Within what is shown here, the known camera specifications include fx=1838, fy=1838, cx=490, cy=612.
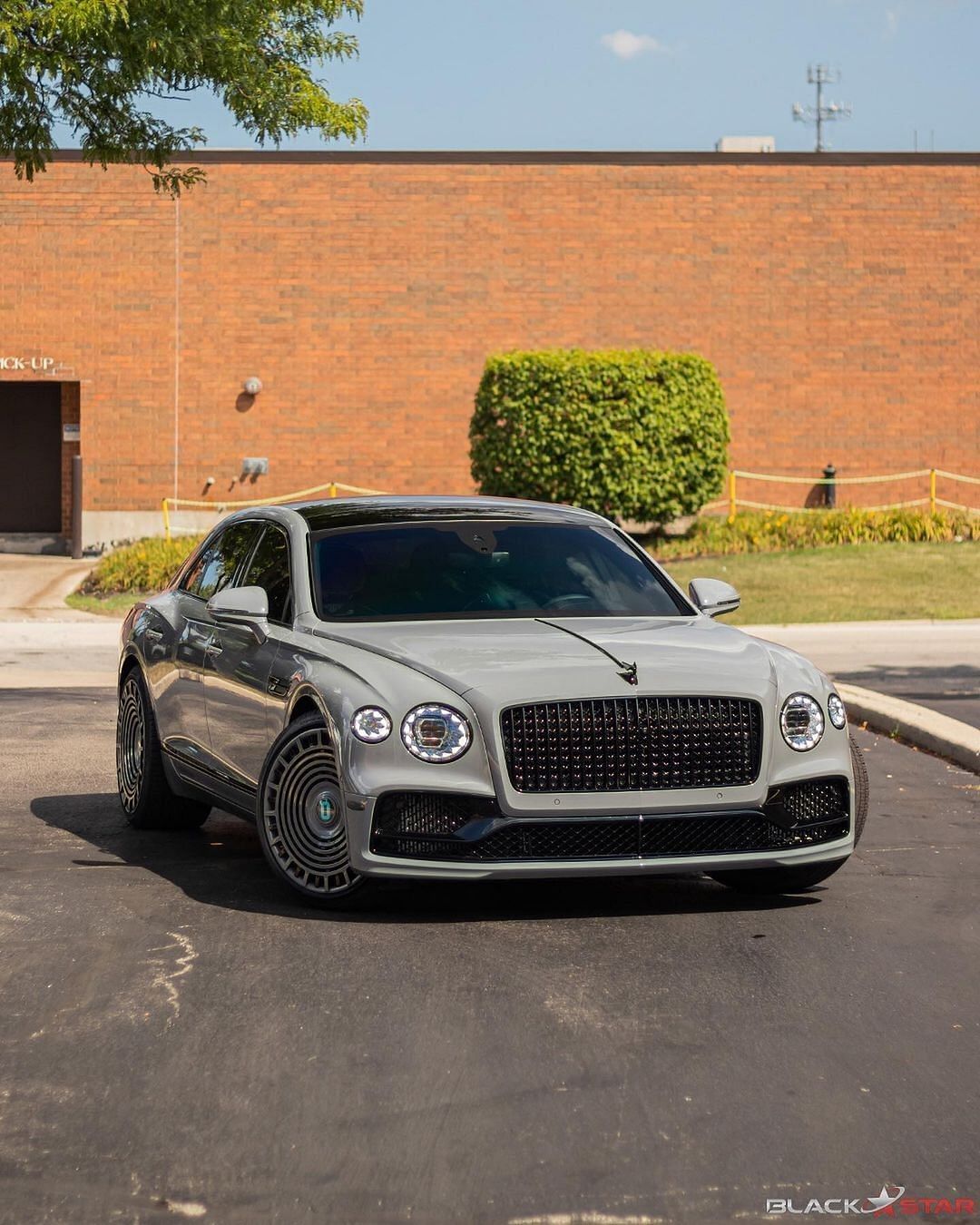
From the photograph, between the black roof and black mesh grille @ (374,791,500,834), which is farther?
the black roof

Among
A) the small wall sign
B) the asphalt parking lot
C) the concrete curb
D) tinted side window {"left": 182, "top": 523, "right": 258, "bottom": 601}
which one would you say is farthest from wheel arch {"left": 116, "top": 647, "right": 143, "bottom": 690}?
the small wall sign

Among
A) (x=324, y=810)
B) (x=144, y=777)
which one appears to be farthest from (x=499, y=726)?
(x=144, y=777)

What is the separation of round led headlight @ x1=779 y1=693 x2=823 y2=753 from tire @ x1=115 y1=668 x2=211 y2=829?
3.09m

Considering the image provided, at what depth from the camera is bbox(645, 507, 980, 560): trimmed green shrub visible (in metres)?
27.5

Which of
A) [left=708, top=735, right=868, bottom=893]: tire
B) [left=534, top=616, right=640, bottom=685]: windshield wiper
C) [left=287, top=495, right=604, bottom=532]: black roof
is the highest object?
[left=287, top=495, right=604, bottom=532]: black roof

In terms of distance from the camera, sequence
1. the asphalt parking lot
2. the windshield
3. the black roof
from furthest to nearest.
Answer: the black roof < the windshield < the asphalt parking lot

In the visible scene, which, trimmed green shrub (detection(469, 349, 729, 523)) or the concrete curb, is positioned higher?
trimmed green shrub (detection(469, 349, 729, 523))

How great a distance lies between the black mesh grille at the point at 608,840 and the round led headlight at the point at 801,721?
33cm

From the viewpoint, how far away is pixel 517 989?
5.86 m

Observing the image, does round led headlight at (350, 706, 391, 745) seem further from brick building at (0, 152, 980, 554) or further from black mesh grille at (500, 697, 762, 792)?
brick building at (0, 152, 980, 554)

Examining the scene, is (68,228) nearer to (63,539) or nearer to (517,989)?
(63,539)

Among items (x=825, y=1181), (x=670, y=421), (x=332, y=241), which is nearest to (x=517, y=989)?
(x=825, y=1181)

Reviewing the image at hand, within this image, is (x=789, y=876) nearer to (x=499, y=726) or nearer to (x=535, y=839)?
(x=535, y=839)

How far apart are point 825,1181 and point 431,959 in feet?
7.34
